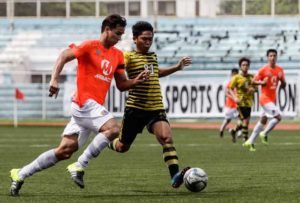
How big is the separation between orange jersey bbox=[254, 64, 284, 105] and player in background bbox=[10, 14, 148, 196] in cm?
1228

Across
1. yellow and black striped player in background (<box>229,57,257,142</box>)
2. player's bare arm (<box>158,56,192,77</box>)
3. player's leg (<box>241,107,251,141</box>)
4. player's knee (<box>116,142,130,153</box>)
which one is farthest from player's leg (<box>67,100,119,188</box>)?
yellow and black striped player in background (<box>229,57,257,142</box>)

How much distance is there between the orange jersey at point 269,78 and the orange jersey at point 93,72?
12384 millimetres

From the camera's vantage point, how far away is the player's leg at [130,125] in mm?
13312

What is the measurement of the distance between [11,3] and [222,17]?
10032mm

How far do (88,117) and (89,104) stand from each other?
17 cm

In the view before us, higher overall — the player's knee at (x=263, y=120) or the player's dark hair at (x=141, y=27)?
the player's dark hair at (x=141, y=27)

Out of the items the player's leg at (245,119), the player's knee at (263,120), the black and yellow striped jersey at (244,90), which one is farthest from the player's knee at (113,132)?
the black and yellow striped jersey at (244,90)

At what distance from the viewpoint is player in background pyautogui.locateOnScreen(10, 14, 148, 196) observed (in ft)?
39.1

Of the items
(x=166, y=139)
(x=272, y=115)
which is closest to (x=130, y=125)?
(x=166, y=139)

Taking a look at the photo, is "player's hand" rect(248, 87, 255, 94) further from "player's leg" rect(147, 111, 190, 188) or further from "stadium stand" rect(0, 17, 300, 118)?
"stadium stand" rect(0, 17, 300, 118)

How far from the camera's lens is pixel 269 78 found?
2439 centimetres

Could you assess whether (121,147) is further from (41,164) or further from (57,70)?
(57,70)

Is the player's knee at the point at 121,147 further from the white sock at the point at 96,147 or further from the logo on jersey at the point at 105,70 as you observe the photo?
the logo on jersey at the point at 105,70

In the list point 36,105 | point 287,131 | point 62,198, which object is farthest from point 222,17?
point 62,198
